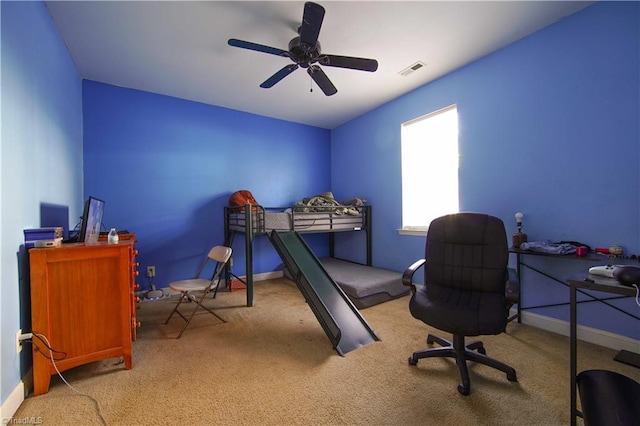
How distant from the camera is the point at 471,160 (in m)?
2.78

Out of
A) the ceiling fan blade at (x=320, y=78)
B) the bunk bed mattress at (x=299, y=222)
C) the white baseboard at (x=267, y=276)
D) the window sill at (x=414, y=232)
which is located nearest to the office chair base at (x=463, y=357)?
the window sill at (x=414, y=232)

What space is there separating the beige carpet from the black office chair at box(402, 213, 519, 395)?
134mm

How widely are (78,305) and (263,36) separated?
8.25 ft

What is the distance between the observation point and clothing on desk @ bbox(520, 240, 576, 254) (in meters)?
1.96

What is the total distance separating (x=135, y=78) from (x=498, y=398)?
4394 mm

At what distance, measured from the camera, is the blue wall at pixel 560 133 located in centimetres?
187

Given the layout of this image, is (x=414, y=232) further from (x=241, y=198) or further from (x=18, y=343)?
(x=18, y=343)

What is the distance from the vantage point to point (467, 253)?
180 centimetres

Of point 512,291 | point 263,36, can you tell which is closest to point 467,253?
point 512,291

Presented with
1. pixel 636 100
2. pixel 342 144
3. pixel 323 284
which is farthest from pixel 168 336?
pixel 636 100

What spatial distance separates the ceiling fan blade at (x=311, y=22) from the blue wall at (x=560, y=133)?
191 cm

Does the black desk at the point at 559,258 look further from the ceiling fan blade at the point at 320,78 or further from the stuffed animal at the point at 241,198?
the stuffed animal at the point at 241,198

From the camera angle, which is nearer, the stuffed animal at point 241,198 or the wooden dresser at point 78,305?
the wooden dresser at point 78,305

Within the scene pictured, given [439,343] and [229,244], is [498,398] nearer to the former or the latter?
[439,343]
